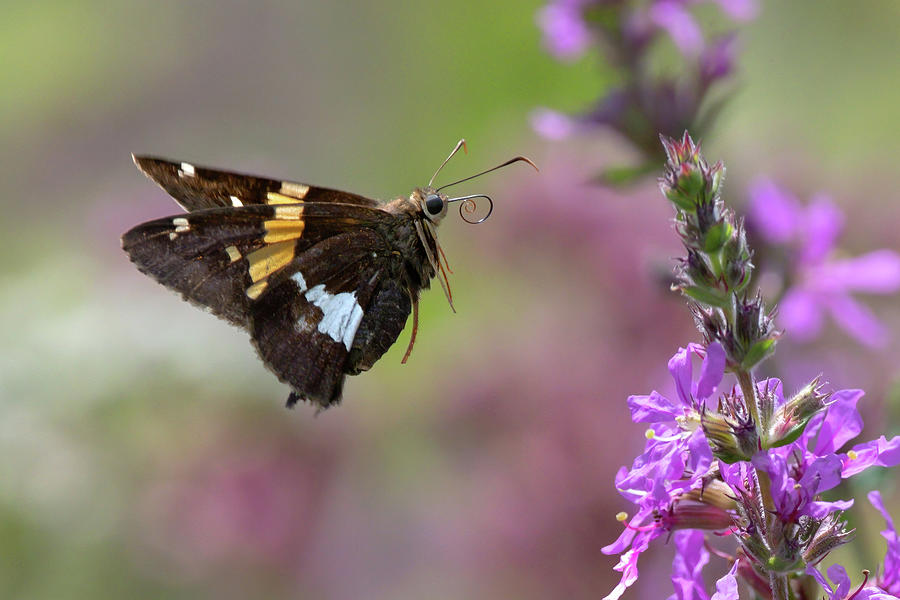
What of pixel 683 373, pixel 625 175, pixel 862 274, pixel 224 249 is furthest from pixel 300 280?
pixel 862 274

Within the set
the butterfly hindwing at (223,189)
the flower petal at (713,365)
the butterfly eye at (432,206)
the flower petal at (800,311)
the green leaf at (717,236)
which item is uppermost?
the flower petal at (800,311)

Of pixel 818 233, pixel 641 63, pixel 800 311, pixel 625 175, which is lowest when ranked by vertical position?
pixel 800 311

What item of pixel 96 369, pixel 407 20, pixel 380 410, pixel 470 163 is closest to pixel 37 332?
pixel 96 369

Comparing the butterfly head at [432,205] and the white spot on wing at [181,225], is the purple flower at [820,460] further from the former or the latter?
the white spot on wing at [181,225]

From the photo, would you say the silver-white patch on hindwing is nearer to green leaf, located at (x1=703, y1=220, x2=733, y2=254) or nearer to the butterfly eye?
the butterfly eye

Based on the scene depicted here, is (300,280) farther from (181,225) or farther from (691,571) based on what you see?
(691,571)

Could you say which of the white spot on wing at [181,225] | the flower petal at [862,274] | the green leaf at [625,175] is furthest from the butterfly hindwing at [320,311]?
the flower petal at [862,274]
